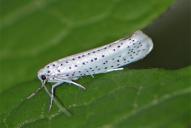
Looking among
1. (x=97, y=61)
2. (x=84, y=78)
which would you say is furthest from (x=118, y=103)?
(x=97, y=61)

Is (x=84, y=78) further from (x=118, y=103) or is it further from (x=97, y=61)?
(x=118, y=103)

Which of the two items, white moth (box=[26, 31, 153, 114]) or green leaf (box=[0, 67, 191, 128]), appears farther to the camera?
white moth (box=[26, 31, 153, 114])

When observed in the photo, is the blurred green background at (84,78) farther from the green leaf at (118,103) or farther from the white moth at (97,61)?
the white moth at (97,61)

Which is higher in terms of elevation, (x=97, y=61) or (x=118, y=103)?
(x=118, y=103)

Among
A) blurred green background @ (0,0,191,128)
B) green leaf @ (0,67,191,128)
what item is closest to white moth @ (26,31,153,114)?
blurred green background @ (0,0,191,128)

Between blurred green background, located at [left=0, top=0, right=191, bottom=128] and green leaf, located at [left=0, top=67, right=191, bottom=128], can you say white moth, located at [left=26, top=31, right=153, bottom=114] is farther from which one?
green leaf, located at [left=0, top=67, right=191, bottom=128]
